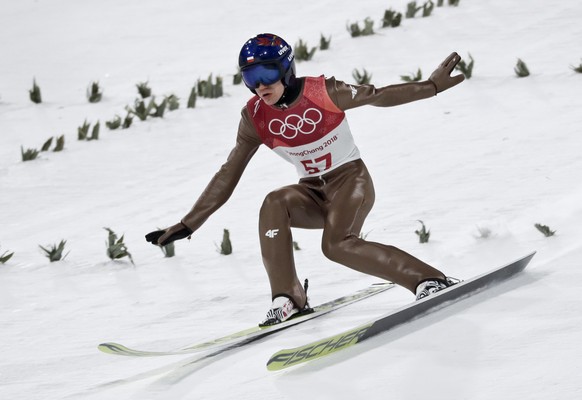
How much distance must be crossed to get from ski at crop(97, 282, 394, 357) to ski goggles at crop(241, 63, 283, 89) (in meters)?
1.21

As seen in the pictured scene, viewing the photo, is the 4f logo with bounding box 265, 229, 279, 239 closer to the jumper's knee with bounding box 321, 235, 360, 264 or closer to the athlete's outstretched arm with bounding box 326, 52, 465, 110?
the jumper's knee with bounding box 321, 235, 360, 264

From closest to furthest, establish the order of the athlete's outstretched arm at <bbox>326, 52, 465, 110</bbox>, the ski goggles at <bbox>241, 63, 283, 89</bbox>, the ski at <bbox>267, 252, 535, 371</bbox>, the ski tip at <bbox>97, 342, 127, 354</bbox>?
the ski at <bbox>267, 252, 535, 371</bbox>
the ski tip at <bbox>97, 342, 127, 354</bbox>
the ski goggles at <bbox>241, 63, 283, 89</bbox>
the athlete's outstretched arm at <bbox>326, 52, 465, 110</bbox>

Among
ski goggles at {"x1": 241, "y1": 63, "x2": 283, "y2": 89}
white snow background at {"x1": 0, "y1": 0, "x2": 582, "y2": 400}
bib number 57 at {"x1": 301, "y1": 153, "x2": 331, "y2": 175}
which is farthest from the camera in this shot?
bib number 57 at {"x1": 301, "y1": 153, "x2": 331, "y2": 175}

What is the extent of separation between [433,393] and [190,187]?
16.7ft

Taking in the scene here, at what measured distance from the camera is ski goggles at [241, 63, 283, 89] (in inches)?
195

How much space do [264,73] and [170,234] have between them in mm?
977

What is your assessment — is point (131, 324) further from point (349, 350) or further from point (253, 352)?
point (349, 350)

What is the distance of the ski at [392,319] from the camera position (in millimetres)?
4362

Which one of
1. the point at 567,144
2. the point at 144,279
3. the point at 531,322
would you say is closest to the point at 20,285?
the point at 144,279

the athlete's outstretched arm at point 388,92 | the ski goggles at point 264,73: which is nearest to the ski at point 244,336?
the athlete's outstretched arm at point 388,92

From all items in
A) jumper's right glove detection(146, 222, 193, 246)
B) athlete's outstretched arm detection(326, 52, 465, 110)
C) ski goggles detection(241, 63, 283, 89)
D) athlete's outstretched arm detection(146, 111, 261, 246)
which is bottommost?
jumper's right glove detection(146, 222, 193, 246)

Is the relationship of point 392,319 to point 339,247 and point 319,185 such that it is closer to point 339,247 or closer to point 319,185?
point 339,247

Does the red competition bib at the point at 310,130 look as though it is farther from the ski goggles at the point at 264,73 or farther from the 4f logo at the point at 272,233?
the 4f logo at the point at 272,233

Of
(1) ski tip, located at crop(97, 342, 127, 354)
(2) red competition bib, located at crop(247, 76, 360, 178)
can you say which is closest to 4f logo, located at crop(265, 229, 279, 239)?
(2) red competition bib, located at crop(247, 76, 360, 178)
